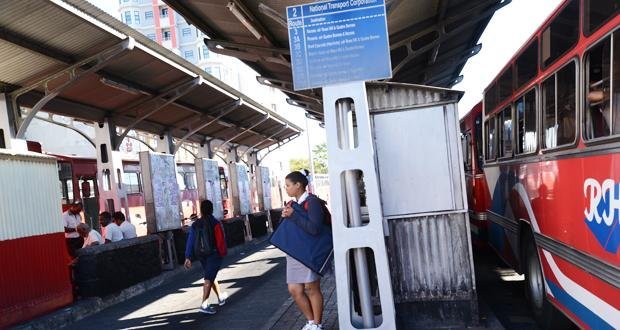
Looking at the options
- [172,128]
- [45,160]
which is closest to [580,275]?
[45,160]

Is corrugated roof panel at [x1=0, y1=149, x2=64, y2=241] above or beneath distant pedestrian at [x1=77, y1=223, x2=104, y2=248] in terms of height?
above

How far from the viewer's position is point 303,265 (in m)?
5.51

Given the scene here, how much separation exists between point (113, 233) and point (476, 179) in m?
6.85

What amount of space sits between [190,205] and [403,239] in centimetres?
1803

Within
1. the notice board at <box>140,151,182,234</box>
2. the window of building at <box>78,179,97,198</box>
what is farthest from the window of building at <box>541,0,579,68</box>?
the window of building at <box>78,179,97,198</box>

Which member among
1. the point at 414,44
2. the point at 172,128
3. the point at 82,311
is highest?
the point at 414,44

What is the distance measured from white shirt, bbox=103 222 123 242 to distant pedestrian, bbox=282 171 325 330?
19.8 feet

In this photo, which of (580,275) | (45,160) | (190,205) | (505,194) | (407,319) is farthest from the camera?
(190,205)

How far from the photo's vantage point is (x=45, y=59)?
31.2ft

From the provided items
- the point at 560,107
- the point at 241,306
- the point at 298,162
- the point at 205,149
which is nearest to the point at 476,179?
the point at 241,306

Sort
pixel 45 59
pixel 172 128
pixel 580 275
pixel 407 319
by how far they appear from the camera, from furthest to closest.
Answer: pixel 172 128 < pixel 45 59 < pixel 407 319 < pixel 580 275

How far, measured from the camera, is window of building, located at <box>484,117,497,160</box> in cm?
865

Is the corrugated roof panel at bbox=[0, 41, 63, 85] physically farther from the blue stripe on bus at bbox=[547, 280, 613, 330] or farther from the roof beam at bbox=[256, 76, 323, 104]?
the blue stripe on bus at bbox=[547, 280, 613, 330]

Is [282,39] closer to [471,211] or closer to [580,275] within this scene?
[471,211]
